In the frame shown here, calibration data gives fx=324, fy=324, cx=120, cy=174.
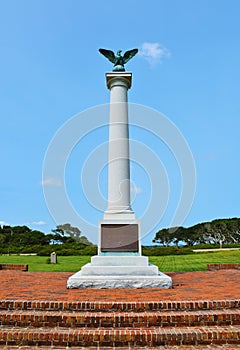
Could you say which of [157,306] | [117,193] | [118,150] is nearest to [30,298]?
[157,306]

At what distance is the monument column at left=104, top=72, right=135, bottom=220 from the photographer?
1020cm

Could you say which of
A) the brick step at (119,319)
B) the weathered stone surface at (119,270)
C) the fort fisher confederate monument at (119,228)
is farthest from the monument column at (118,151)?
the brick step at (119,319)

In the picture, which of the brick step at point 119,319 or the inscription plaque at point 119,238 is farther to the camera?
the inscription plaque at point 119,238

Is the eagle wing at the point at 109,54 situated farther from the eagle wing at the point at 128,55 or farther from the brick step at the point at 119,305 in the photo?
the brick step at the point at 119,305

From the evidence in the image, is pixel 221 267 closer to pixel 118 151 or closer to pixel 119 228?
pixel 119 228

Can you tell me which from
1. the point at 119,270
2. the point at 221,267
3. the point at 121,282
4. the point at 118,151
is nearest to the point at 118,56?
the point at 118,151

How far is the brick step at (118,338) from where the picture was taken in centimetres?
525

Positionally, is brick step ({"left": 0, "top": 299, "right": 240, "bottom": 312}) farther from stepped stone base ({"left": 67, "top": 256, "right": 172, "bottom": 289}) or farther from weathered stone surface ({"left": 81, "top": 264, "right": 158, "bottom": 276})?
weathered stone surface ({"left": 81, "top": 264, "right": 158, "bottom": 276})

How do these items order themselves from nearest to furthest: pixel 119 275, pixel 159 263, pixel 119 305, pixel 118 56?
pixel 119 305 → pixel 119 275 → pixel 118 56 → pixel 159 263

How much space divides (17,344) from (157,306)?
2.55m

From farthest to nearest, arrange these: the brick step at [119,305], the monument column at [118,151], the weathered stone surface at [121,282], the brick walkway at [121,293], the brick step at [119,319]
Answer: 1. the monument column at [118,151]
2. the weathered stone surface at [121,282]
3. the brick walkway at [121,293]
4. the brick step at [119,305]
5. the brick step at [119,319]

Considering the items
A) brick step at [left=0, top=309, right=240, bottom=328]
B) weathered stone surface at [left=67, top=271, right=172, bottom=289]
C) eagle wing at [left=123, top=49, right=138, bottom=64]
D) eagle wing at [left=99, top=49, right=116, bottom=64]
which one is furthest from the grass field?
eagle wing at [left=99, top=49, right=116, bottom=64]

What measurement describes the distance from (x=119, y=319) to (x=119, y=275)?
10.7 feet

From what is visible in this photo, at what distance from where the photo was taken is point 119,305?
20.2 feet
